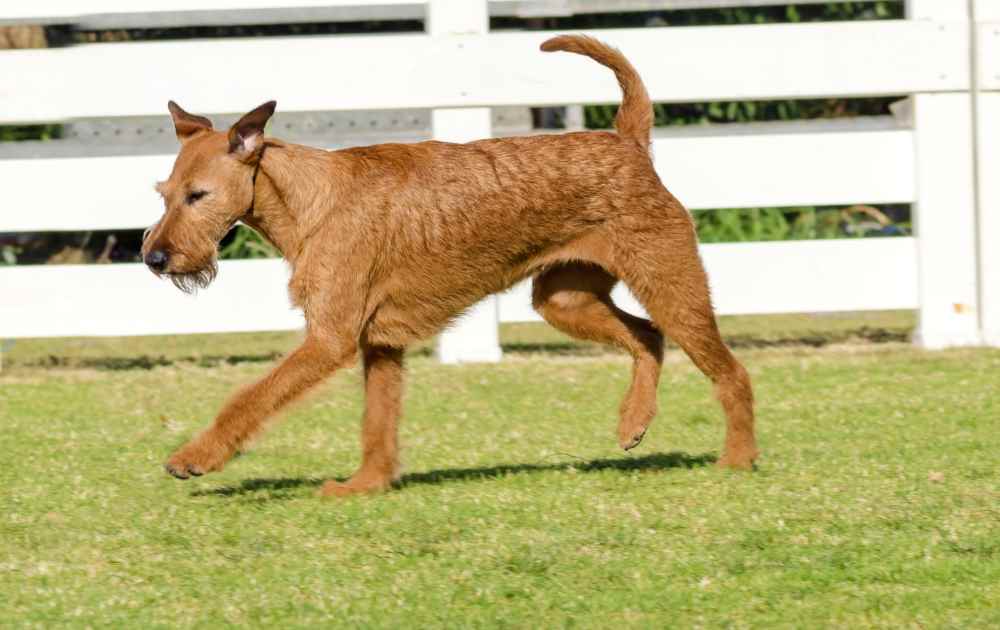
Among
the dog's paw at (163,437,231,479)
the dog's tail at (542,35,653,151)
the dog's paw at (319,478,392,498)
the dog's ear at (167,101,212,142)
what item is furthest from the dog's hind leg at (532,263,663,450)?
the dog's paw at (163,437,231,479)

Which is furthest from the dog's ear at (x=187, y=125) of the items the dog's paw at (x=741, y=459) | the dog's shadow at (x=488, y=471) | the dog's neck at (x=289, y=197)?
the dog's paw at (x=741, y=459)

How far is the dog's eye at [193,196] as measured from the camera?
17.1 feet

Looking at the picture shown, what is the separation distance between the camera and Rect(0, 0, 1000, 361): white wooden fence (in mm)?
8414

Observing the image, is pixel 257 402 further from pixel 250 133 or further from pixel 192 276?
pixel 250 133

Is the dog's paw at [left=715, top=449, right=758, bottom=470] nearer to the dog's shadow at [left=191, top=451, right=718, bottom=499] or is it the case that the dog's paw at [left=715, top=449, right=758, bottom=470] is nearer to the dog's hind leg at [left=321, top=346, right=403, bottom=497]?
the dog's shadow at [left=191, top=451, right=718, bottom=499]

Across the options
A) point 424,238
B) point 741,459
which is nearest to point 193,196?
point 424,238

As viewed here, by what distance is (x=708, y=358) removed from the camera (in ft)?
18.7

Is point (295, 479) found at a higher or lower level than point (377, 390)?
lower

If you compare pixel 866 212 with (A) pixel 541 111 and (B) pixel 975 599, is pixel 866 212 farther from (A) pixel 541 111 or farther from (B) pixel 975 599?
(B) pixel 975 599

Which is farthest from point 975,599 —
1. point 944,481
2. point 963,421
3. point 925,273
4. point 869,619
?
point 925,273

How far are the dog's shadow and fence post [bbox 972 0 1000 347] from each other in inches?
119

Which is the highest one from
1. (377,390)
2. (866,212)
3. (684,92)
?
(684,92)

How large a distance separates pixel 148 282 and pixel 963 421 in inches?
167

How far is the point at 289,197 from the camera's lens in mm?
5367
